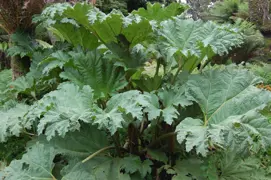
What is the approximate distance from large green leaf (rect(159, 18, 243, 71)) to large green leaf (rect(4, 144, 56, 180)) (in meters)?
0.90

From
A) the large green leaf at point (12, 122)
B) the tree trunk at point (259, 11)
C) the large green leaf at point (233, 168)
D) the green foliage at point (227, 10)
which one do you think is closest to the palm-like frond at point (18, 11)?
the large green leaf at point (12, 122)

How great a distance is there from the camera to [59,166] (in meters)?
1.86

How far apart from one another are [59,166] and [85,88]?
0.53 m

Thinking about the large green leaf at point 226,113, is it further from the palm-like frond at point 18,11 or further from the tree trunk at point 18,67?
the tree trunk at point 18,67

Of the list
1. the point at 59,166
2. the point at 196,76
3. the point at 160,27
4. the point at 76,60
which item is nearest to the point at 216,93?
the point at 196,76

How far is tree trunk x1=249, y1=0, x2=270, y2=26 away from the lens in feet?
29.7

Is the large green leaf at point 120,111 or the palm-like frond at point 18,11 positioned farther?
the palm-like frond at point 18,11

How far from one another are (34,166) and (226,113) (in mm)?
1093

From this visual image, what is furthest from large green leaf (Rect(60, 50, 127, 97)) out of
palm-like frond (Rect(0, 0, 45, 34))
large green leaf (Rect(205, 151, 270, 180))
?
palm-like frond (Rect(0, 0, 45, 34))

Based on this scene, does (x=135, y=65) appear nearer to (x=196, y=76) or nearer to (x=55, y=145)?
(x=196, y=76)

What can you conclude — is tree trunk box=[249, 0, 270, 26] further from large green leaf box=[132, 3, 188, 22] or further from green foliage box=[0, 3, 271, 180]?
green foliage box=[0, 3, 271, 180]

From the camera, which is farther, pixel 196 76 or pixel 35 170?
pixel 196 76

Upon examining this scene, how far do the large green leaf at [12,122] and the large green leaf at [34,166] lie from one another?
163 mm

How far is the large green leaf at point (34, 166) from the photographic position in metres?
1.63
